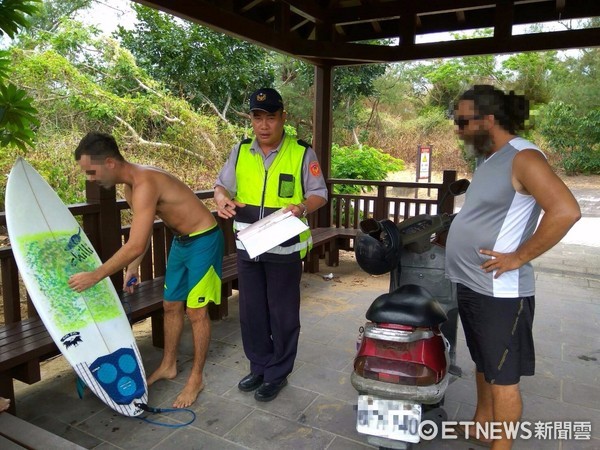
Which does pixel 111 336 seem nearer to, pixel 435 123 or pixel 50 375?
pixel 50 375

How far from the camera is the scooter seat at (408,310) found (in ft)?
5.85

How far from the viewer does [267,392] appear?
2.74 m

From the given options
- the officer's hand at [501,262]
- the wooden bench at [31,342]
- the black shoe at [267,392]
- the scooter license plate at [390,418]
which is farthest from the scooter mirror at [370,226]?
the wooden bench at [31,342]

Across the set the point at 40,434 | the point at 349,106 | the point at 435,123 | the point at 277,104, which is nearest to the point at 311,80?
the point at 349,106

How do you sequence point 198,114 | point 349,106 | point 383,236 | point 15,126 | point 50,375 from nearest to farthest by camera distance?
point 383,236 < point 15,126 < point 50,375 < point 198,114 < point 349,106

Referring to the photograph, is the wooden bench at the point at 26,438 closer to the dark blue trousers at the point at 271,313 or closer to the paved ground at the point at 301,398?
the paved ground at the point at 301,398

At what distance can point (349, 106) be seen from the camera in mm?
17578

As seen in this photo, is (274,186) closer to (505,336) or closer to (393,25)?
(505,336)

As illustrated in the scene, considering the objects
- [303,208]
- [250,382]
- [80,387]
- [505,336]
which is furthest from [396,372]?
[80,387]

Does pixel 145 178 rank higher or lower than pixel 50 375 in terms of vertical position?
higher

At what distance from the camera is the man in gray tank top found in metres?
1.70

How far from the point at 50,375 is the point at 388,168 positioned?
8.99 metres

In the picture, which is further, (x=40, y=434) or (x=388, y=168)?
(x=388, y=168)

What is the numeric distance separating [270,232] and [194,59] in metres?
9.50
